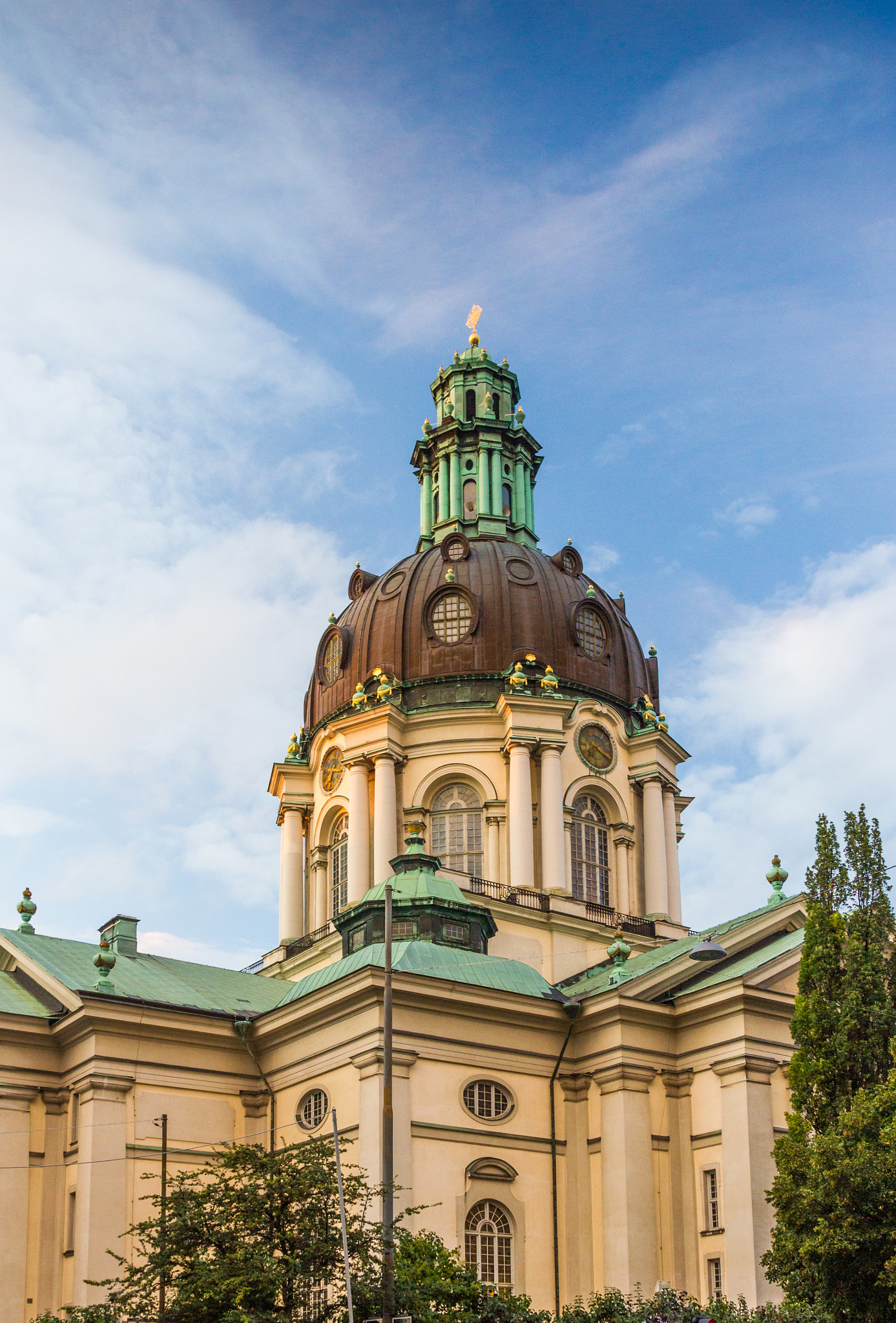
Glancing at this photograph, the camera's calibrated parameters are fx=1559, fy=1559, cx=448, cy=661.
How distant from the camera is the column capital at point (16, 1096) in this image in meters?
33.5

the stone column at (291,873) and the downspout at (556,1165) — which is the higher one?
the stone column at (291,873)

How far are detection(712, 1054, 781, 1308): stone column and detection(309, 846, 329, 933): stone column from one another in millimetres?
16229

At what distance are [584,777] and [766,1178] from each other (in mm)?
15815

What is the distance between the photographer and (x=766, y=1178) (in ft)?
103

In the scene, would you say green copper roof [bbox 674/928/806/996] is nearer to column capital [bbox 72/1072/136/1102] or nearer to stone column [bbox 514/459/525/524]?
column capital [bbox 72/1072/136/1102]

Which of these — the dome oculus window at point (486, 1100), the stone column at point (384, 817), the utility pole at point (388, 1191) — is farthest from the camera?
the stone column at point (384, 817)

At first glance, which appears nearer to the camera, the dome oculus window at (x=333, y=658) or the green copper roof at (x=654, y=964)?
the green copper roof at (x=654, y=964)

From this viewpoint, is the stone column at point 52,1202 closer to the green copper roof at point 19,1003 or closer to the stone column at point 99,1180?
the stone column at point 99,1180

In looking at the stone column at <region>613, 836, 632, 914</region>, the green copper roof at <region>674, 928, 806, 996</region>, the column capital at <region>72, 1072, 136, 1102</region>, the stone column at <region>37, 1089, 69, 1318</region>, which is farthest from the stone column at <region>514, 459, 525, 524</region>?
the stone column at <region>37, 1089, 69, 1318</region>

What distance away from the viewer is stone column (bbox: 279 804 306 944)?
47906mm

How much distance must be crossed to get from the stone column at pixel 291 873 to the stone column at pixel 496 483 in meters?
12.5

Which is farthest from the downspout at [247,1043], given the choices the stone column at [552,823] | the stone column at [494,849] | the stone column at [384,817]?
the stone column at [552,823]

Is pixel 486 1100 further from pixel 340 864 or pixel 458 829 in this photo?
pixel 340 864

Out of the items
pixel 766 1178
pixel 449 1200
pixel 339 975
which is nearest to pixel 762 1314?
pixel 766 1178
